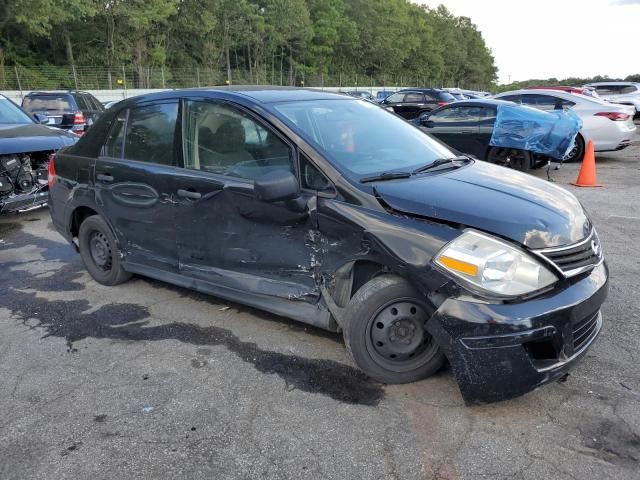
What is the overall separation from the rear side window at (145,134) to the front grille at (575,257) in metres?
2.69

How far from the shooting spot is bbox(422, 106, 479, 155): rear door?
33.7 feet

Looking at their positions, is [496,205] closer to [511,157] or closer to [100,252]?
[100,252]

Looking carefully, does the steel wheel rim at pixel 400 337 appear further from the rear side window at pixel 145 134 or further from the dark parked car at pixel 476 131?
the dark parked car at pixel 476 131

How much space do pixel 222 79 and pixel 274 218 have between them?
1666 inches

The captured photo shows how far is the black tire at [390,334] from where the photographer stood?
296 centimetres

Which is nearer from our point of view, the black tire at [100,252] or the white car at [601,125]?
the black tire at [100,252]

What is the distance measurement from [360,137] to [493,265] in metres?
1.46

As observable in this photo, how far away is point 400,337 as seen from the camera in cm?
303

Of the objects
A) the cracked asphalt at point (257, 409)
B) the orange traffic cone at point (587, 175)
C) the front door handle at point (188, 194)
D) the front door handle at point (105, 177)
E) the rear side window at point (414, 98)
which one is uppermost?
the rear side window at point (414, 98)

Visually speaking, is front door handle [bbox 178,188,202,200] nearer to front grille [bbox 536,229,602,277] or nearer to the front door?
the front door

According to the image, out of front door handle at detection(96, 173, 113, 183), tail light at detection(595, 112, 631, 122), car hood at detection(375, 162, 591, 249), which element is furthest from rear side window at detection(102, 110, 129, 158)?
tail light at detection(595, 112, 631, 122)

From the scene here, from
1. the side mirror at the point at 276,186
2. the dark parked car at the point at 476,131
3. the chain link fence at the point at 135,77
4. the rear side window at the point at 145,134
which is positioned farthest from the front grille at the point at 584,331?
the chain link fence at the point at 135,77

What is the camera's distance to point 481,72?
104562 mm

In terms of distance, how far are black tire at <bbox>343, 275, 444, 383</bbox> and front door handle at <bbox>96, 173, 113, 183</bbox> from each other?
2.51m
